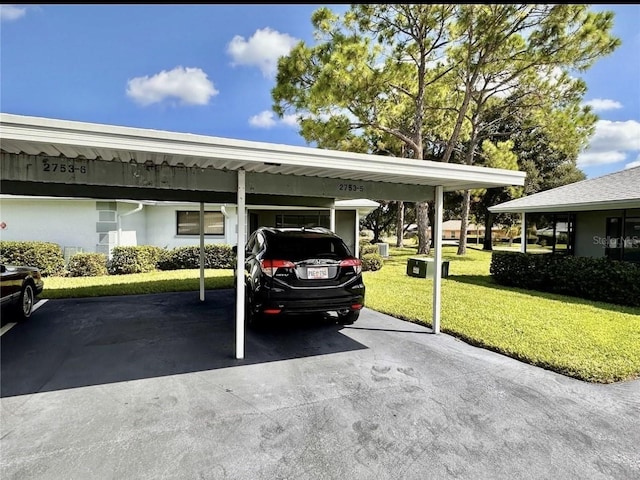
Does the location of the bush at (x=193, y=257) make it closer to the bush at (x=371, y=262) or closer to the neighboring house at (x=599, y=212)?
the bush at (x=371, y=262)

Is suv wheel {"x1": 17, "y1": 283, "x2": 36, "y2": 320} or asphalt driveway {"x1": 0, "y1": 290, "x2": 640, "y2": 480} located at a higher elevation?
suv wheel {"x1": 17, "y1": 283, "x2": 36, "y2": 320}

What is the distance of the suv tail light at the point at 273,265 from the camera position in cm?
528

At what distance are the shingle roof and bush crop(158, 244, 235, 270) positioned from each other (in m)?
10.6

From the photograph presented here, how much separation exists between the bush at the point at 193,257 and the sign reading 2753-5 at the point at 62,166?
9.94 meters

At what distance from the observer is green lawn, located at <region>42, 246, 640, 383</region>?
495cm

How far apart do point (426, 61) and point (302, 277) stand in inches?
599

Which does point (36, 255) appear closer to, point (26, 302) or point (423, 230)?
point (26, 302)

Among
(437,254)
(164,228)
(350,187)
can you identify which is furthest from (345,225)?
(350,187)

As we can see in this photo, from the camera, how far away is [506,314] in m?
7.41

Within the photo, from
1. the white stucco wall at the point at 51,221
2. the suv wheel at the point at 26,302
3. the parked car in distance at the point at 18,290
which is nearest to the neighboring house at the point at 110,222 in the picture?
the white stucco wall at the point at 51,221

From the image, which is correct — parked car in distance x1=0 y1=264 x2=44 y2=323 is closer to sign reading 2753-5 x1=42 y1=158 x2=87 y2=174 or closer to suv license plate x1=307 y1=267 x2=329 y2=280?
sign reading 2753-5 x1=42 y1=158 x2=87 y2=174

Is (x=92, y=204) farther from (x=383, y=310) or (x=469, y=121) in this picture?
(x=469, y=121)

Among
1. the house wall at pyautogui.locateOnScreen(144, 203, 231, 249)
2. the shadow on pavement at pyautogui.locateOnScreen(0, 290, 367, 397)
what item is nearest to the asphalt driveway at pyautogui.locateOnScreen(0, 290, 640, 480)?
the shadow on pavement at pyautogui.locateOnScreen(0, 290, 367, 397)

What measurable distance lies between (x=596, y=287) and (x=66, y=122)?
11021 millimetres
